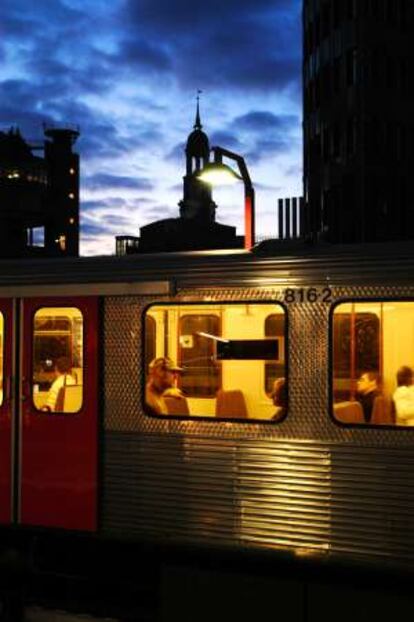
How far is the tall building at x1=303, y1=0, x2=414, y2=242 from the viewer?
165ft

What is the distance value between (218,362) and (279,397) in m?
0.58

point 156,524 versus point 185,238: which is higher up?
point 185,238

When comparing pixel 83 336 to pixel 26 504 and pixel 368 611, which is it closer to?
pixel 26 504

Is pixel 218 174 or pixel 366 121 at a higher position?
pixel 366 121

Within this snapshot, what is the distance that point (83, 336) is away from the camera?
847 centimetres

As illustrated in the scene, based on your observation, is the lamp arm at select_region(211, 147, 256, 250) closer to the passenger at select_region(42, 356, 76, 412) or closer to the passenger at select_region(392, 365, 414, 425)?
the passenger at select_region(42, 356, 76, 412)

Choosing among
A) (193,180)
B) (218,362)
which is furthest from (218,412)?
(193,180)

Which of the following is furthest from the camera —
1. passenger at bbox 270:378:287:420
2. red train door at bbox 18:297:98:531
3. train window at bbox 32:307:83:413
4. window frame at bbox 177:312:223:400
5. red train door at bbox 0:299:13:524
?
red train door at bbox 0:299:13:524

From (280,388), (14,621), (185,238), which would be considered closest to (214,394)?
(280,388)

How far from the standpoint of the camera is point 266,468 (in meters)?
7.57

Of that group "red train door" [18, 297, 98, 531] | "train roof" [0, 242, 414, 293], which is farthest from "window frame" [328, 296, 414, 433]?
"red train door" [18, 297, 98, 531]

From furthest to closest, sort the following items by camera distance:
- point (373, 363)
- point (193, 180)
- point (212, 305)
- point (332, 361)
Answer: point (193, 180)
point (212, 305)
point (332, 361)
point (373, 363)

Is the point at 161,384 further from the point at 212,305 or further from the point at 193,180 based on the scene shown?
the point at 193,180

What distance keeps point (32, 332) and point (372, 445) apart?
334 centimetres
